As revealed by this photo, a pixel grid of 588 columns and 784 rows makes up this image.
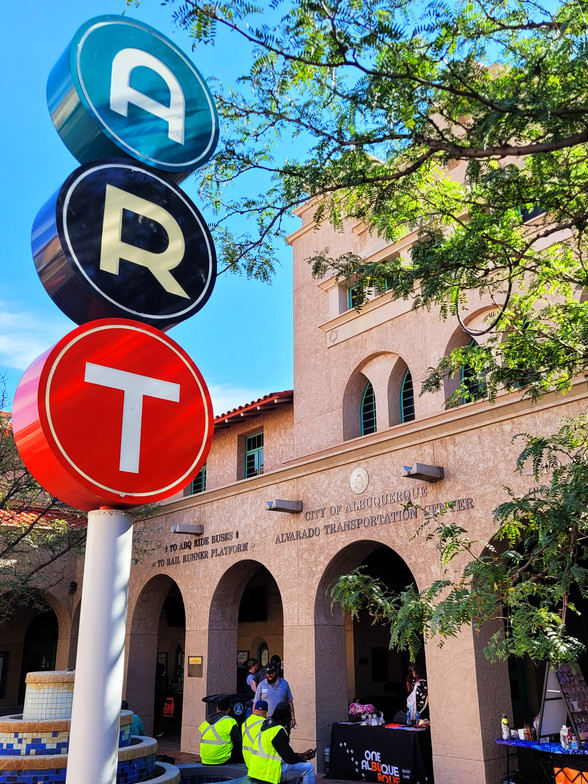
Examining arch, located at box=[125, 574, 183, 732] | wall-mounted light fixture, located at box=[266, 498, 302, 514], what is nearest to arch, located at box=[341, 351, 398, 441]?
wall-mounted light fixture, located at box=[266, 498, 302, 514]

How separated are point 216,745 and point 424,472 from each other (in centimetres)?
514

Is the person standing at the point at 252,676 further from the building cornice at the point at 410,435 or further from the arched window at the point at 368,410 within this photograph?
the arched window at the point at 368,410

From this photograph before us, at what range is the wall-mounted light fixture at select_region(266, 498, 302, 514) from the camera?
14.3 m

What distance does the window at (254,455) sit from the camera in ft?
57.2

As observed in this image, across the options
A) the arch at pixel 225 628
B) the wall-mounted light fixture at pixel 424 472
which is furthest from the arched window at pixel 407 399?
the arch at pixel 225 628

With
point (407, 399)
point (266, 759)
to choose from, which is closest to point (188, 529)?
point (407, 399)

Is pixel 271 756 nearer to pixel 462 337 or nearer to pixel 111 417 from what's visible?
pixel 111 417

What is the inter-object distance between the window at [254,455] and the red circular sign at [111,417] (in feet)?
49.7

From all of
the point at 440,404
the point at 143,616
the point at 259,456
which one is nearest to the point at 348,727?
the point at 440,404

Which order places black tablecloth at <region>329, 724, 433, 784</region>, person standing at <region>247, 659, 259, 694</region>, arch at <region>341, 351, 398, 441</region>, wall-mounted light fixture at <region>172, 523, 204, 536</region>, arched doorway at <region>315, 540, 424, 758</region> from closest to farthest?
black tablecloth at <region>329, 724, 433, 784</region> < arched doorway at <region>315, 540, 424, 758</region> < person standing at <region>247, 659, 259, 694</region> < arch at <region>341, 351, 398, 441</region> < wall-mounted light fixture at <region>172, 523, 204, 536</region>

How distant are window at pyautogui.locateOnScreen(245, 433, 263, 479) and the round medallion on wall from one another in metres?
4.27

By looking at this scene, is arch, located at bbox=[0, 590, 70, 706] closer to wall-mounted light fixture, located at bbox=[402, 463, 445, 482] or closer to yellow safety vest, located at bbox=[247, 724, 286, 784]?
wall-mounted light fixture, located at bbox=[402, 463, 445, 482]

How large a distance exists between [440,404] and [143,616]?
35.8ft

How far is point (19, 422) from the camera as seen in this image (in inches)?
77.9
